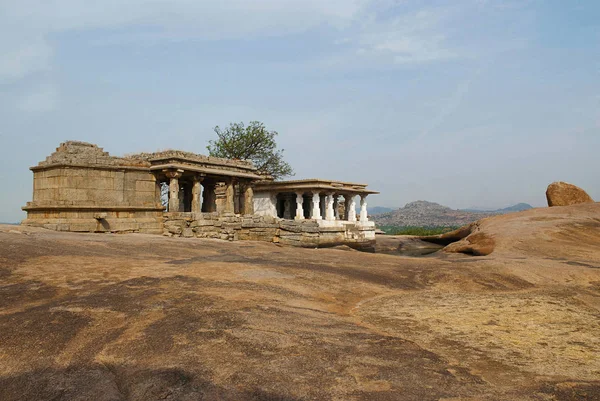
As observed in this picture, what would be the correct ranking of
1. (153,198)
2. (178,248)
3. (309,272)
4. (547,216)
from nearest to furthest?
(309,272) → (178,248) → (547,216) → (153,198)

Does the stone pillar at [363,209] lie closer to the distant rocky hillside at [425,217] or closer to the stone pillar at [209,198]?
the stone pillar at [209,198]

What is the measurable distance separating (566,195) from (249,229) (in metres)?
18.7

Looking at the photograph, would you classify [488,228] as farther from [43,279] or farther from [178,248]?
[43,279]

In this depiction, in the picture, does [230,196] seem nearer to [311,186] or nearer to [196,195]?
[196,195]

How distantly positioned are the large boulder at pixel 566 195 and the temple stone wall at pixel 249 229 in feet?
43.8

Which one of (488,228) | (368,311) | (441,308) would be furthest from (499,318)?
(488,228)

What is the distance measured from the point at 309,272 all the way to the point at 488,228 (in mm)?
13843

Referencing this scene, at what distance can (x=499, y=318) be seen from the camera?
500 cm


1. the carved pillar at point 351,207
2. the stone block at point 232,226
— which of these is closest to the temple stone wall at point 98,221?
the stone block at point 232,226

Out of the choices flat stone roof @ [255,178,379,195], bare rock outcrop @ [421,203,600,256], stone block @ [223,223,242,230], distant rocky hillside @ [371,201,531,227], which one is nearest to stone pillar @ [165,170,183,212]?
stone block @ [223,223,242,230]

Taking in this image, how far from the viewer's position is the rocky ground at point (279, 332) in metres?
2.85

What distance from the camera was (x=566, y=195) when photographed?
23609 mm

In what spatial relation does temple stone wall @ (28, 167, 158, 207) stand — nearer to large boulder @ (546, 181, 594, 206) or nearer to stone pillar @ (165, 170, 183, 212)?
stone pillar @ (165, 170, 183, 212)

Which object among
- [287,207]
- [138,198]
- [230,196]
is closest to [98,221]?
[138,198]
